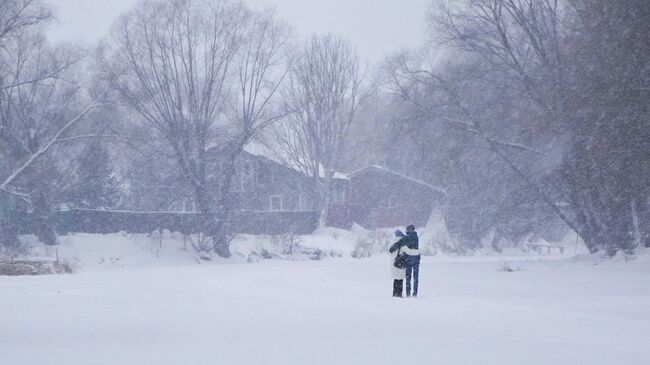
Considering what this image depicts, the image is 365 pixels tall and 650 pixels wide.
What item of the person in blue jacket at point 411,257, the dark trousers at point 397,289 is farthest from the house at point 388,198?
the dark trousers at point 397,289

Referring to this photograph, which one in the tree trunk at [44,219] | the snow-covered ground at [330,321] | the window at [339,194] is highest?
the window at [339,194]

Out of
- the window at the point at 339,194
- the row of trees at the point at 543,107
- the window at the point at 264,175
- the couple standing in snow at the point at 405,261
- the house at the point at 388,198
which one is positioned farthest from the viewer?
the window at the point at 339,194

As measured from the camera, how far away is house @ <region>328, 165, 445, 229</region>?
66.8 m

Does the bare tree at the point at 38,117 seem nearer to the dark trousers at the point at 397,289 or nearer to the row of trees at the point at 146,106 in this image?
the row of trees at the point at 146,106

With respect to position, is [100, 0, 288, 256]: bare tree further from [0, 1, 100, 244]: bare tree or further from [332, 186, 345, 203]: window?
[332, 186, 345, 203]: window

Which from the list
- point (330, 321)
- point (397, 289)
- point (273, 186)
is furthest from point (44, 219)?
point (330, 321)

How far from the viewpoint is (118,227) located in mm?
44156

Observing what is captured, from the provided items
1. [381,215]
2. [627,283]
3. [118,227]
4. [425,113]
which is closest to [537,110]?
[425,113]

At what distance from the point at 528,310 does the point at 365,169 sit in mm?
56634

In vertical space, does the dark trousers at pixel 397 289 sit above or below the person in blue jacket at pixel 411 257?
below

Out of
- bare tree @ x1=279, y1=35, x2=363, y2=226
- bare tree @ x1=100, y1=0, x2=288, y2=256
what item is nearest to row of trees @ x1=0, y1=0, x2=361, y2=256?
bare tree @ x1=100, y1=0, x2=288, y2=256

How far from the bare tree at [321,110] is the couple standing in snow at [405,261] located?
41.2 m

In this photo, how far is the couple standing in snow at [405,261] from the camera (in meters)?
17.3

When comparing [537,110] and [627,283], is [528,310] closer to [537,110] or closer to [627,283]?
[627,283]
